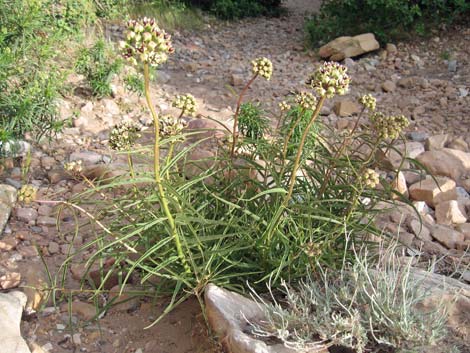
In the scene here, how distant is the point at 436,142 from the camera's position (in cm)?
417

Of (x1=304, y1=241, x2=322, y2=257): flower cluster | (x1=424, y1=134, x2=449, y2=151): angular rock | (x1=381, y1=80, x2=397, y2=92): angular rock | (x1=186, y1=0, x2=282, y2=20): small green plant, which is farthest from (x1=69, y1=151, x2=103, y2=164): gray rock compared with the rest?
(x1=186, y1=0, x2=282, y2=20): small green plant

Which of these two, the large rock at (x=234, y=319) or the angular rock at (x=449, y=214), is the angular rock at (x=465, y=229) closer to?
the angular rock at (x=449, y=214)

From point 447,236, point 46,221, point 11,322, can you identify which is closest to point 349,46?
point 447,236

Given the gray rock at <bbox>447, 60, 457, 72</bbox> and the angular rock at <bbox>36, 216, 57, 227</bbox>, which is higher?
the angular rock at <bbox>36, 216, 57, 227</bbox>

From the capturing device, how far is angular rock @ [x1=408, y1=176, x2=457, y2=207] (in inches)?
135

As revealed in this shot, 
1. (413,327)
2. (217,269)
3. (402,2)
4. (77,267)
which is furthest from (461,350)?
(402,2)

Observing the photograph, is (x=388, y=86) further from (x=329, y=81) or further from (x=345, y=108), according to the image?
(x=329, y=81)

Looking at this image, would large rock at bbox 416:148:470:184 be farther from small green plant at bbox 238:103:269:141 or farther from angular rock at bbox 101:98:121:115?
angular rock at bbox 101:98:121:115

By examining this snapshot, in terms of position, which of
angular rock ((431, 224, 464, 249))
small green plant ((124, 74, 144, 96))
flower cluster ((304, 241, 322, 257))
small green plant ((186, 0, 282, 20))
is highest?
flower cluster ((304, 241, 322, 257))

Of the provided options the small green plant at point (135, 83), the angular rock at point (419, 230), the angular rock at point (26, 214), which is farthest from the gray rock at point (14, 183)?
the angular rock at point (419, 230)

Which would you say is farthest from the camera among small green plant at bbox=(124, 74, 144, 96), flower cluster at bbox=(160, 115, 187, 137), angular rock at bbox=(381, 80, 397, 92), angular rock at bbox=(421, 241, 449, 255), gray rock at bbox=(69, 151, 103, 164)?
angular rock at bbox=(381, 80, 397, 92)

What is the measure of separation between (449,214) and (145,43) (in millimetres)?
2269

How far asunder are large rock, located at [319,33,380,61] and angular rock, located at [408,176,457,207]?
315cm

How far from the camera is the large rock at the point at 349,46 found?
6371 millimetres
